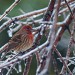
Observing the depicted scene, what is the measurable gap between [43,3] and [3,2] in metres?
0.90

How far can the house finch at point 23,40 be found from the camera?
4.01 metres

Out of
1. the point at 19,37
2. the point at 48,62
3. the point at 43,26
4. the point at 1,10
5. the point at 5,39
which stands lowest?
the point at 48,62

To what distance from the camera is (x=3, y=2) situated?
781cm

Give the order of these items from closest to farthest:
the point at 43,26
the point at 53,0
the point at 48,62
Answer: the point at 48,62, the point at 53,0, the point at 43,26

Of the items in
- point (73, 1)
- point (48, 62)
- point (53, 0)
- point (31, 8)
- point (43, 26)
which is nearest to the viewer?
point (48, 62)

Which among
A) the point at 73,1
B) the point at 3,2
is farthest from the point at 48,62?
the point at 3,2

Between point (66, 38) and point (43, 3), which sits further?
point (43, 3)

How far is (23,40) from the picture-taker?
169 inches

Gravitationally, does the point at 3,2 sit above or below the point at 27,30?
above

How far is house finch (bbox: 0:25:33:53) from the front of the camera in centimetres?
401

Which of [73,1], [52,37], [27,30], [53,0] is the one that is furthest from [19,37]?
[52,37]

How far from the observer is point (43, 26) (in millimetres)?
2525

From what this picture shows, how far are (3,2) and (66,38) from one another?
2391 millimetres

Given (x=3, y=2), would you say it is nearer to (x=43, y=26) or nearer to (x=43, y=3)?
(x=43, y=3)
